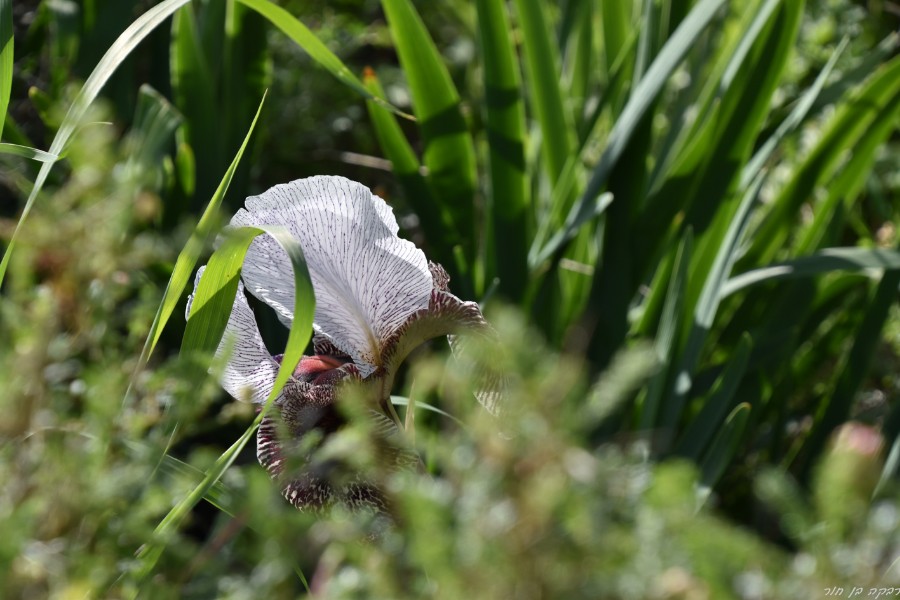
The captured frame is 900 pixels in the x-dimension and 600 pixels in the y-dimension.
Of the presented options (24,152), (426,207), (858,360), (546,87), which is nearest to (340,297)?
(24,152)

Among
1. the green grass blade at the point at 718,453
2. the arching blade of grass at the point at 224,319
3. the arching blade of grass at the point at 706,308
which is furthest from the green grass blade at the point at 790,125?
the arching blade of grass at the point at 224,319

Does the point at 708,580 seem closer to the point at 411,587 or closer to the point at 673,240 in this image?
the point at 411,587

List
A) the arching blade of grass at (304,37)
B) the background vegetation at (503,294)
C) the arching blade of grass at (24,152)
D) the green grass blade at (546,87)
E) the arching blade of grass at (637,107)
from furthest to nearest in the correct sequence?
the green grass blade at (546,87) → the arching blade of grass at (637,107) → the arching blade of grass at (304,37) → the arching blade of grass at (24,152) → the background vegetation at (503,294)

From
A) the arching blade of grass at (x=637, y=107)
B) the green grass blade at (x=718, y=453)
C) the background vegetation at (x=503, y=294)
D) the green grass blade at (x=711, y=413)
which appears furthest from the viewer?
the arching blade of grass at (x=637, y=107)

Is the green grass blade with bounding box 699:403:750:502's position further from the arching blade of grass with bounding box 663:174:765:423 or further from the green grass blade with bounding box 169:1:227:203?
the green grass blade with bounding box 169:1:227:203

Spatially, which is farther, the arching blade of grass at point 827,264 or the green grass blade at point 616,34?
the green grass blade at point 616,34

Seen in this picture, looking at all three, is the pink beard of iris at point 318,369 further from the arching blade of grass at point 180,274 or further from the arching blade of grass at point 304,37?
the arching blade of grass at point 304,37

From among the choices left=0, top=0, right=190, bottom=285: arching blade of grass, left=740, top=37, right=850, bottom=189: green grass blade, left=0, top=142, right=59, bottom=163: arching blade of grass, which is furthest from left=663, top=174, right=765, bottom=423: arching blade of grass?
left=0, top=142, right=59, bottom=163: arching blade of grass
